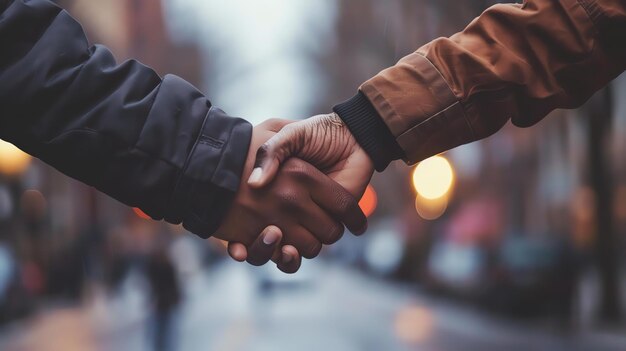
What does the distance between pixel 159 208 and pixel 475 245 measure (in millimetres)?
23157

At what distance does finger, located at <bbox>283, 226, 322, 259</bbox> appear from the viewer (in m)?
3.03

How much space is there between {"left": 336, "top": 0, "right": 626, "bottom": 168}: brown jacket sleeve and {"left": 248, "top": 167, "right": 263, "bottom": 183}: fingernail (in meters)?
0.47

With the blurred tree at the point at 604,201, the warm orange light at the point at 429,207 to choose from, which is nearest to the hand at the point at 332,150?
the blurred tree at the point at 604,201

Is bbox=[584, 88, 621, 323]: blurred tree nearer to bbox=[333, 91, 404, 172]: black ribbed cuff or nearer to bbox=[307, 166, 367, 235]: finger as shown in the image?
bbox=[333, 91, 404, 172]: black ribbed cuff

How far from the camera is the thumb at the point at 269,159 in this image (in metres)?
2.89

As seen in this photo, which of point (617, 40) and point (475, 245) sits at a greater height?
point (617, 40)

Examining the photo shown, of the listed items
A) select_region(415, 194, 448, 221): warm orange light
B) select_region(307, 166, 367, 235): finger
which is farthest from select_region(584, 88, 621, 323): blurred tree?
select_region(415, 194, 448, 221): warm orange light

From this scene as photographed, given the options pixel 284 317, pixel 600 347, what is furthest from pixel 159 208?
pixel 284 317

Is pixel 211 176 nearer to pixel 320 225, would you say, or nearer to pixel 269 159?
pixel 269 159

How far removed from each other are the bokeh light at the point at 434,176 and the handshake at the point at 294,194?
26124mm

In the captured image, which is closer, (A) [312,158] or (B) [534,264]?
(A) [312,158]

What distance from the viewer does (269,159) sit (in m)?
2.95

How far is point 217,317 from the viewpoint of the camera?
23484 millimetres

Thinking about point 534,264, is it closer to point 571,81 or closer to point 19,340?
point 19,340
